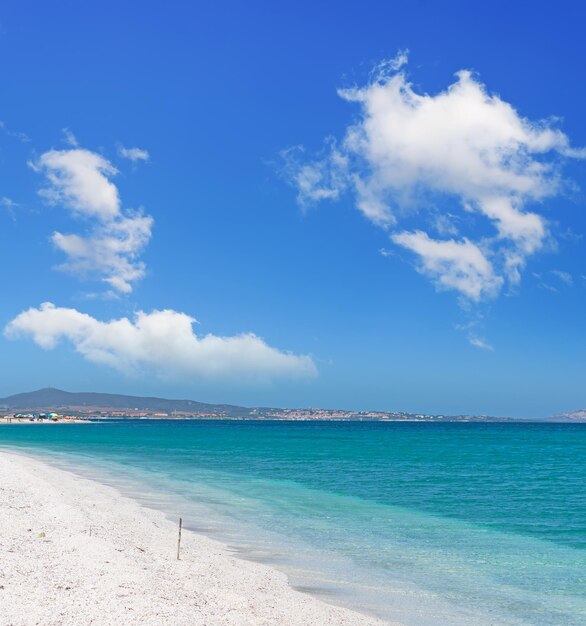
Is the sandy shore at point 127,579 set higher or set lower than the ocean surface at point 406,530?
higher

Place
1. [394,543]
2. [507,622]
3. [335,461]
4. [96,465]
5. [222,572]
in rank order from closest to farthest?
1. [507,622]
2. [222,572]
3. [394,543]
4. [96,465]
5. [335,461]

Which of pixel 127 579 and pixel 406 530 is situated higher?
pixel 127 579

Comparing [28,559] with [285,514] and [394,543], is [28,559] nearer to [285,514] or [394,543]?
[394,543]

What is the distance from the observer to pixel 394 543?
28.4 meters

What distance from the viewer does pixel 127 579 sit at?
702 inches

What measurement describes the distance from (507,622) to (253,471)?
45683 millimetres

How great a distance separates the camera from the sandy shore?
49.2 ft

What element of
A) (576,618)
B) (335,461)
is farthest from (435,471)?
(576,618)

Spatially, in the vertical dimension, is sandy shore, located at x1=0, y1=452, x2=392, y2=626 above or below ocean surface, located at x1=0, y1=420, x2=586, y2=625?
above

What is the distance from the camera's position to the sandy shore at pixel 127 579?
15.0 meters

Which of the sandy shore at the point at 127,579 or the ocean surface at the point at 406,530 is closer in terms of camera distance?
the sandy shore at the point at 127,579

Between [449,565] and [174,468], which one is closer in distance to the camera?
[449,565]

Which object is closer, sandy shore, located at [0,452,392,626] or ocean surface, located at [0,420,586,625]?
sandy shore, located at [0,452,392,626]

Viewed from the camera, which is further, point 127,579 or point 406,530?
point 406,530
